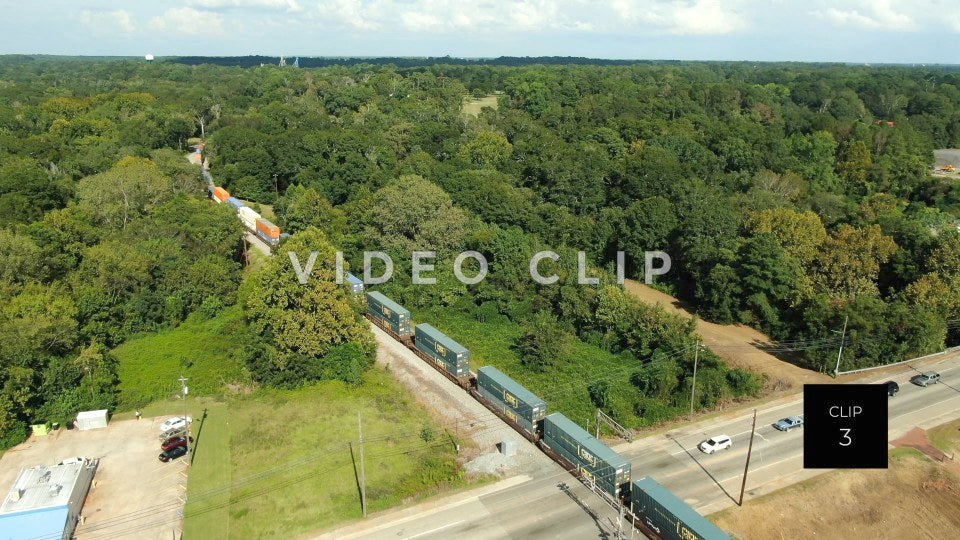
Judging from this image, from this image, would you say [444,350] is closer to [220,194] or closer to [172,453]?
[172,453]

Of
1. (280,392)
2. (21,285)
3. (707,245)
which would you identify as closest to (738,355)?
(707,245)

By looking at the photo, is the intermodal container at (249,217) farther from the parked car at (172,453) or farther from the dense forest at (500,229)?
the parked car at (172,453)

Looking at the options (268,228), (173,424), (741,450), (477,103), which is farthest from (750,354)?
(477,103)

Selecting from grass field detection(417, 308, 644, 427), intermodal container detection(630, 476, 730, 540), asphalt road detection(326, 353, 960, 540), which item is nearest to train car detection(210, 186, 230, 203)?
grass field detection(417, 308, 644, 427)

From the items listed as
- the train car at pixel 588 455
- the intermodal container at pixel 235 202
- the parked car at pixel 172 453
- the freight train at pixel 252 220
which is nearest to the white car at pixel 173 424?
the parked car at pixel 172 453

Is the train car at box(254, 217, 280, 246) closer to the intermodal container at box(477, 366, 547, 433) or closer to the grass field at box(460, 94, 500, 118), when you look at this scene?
the intermodal container at box(477, 366, 547, 433)

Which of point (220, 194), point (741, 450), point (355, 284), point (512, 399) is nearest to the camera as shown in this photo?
point (741, 450)
